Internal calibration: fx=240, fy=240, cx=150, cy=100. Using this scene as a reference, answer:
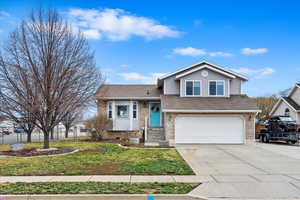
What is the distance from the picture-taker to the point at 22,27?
13.5 meters

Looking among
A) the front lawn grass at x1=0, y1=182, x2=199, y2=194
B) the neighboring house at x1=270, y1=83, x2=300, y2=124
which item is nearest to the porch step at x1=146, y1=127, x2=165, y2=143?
the front lawn grass at x1=0, y1=182, x2=199, y2=194

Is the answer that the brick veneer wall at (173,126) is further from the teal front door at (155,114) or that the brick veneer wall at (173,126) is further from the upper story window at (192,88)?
the teal front door at (155,114)

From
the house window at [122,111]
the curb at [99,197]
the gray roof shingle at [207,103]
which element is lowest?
the curb at [99,197]

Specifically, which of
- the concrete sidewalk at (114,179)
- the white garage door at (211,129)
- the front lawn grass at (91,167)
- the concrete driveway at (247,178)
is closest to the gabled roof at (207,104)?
the white garage door at (211,129)

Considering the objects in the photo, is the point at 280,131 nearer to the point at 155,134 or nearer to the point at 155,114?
the point at 155,134

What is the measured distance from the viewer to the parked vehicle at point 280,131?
19.6 metres

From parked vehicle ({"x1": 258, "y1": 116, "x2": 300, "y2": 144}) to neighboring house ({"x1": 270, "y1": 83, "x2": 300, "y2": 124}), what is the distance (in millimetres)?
6411

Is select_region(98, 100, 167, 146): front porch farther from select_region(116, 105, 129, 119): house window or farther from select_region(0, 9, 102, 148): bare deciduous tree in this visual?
select_region(0, 9, 102, 148): bare deciduous tree

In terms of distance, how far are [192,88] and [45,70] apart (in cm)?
1152

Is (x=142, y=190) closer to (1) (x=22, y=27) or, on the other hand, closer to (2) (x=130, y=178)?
(2) (x=130, y=178)

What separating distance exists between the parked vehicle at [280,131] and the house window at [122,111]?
41.7ft

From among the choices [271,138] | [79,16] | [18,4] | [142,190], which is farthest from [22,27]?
[271,138]

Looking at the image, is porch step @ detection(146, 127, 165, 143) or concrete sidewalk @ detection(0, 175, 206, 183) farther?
porch step @ detection(146, 127, 165, 143)

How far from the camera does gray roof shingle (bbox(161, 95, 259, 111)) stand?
58.9ft
